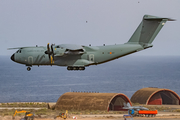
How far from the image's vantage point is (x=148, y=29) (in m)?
64.2

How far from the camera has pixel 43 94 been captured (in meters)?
185

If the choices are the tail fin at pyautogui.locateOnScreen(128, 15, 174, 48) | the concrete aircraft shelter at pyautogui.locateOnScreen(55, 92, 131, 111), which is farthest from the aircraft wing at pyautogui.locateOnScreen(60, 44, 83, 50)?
the concrete aircraft shelter at pyautogui.locateOnScreen(55, 92, 131, 111)

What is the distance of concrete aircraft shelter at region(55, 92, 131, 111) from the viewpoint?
87062mm

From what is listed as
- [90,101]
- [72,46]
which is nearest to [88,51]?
[72,46]

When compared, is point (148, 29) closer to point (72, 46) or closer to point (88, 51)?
point (88, 51)

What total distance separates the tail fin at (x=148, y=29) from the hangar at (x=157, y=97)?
46.3 m

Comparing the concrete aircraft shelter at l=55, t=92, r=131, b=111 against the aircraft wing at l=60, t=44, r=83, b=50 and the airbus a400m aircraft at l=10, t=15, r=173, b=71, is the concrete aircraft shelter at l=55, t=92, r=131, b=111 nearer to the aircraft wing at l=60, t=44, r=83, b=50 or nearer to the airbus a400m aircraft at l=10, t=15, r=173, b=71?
the airbus a400m aircraft at l=10, t=15, r=173, b=71

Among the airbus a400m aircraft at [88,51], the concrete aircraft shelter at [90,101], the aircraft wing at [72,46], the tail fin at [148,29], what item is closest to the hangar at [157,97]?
the concrete aircraft shelter at [90,101]

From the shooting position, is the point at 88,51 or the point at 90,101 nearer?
the point at 88,51

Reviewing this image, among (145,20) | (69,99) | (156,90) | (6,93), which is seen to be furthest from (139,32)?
(6,93)

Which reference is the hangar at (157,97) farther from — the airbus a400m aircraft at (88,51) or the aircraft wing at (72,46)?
the aircraft wing at (72,46)

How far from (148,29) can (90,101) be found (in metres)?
32.5

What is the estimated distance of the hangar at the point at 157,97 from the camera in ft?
357

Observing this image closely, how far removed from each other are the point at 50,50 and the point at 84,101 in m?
30.4
